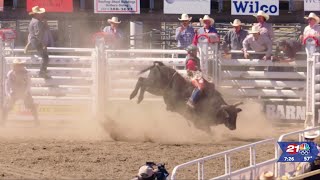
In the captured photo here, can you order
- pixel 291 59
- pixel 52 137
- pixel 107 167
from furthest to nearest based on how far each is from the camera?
1. pixel 291 59
2. pixel 52 137
3. pixel 107 167

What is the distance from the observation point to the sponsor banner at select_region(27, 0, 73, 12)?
19.2 meters

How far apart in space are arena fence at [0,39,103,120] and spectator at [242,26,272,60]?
289 centimetres

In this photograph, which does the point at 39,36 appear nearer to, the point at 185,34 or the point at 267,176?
the point at 185,34

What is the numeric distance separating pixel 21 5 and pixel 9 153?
673 cm

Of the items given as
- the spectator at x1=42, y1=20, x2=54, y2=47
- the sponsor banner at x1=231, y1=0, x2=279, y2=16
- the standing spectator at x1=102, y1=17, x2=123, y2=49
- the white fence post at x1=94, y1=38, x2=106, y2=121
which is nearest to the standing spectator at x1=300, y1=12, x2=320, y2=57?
the sponsor banner at x1=231, y1=0, x2=279, y2=16

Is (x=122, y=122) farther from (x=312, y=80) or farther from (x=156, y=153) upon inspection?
(x=312, y=80)

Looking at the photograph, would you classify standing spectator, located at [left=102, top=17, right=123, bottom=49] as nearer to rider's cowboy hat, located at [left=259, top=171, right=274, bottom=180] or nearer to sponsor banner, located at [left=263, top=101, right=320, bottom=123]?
sponsor banner, located at [left=263, top=101, right=320, bottom=123]

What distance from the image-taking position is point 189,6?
18.8 metres

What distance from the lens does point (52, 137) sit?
53.5 feet

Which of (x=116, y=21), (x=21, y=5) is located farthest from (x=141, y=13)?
(x=21, y=5)

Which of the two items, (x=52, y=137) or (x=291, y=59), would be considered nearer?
(x=52, y=137)

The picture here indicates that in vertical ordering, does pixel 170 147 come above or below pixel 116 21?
below

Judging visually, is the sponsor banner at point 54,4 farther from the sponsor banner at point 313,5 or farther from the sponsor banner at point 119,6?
the sponsor banner at point 313,5

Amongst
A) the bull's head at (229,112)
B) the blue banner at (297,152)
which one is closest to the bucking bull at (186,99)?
the bull's head at (229,112)
